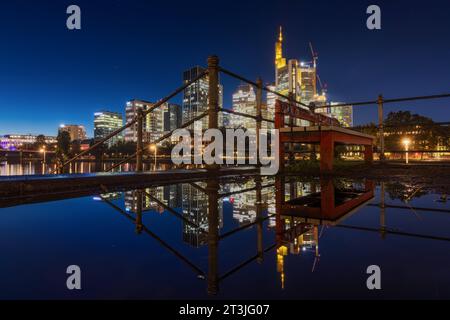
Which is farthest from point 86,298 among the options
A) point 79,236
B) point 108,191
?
point 108,191

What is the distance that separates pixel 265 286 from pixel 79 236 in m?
1.99

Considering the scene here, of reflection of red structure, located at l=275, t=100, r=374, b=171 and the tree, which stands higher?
the tree

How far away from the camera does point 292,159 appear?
407 inches

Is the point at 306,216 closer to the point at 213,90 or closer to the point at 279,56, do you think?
the point at 213,90

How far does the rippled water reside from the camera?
60.1 inches

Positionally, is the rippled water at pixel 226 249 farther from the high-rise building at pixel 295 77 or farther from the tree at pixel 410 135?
the high-rise building at pixel 295 77

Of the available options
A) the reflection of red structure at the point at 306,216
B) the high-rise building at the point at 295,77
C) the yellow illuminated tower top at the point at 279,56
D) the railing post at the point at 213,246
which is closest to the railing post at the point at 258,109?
the reflection of red structure at the point at 306,216

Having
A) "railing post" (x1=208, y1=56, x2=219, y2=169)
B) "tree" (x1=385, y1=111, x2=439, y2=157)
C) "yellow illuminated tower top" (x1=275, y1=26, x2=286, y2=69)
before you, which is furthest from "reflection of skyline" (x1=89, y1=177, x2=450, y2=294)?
"yellow illuminated tower top" (x1=275, y1=26, x2=286, y2=69)

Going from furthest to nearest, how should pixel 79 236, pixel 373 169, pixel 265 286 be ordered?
1. pixel 373 169
2. pixel 79 236
3. pixel 265 286

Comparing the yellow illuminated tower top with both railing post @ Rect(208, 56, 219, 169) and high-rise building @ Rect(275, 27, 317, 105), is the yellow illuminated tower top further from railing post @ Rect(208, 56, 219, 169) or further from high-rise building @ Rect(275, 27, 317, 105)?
railing post @ Rect(208, 56, 219, 169)

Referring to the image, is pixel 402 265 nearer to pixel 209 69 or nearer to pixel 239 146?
pixel 209 69

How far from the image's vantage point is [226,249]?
2.25 metres

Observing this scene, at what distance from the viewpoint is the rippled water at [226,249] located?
153 centimetres
